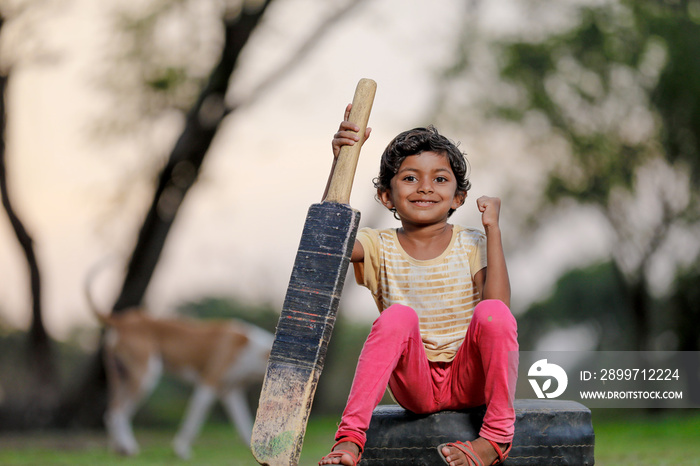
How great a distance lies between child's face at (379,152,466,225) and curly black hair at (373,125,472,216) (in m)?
0.02

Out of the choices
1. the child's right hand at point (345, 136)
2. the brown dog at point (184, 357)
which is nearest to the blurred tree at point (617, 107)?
the brown dog at point (184, 357)

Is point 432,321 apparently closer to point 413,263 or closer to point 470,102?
point 413,263

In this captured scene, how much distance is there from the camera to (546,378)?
13.3 feet

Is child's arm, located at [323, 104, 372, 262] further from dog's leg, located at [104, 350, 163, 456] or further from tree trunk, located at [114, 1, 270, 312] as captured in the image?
tree trunk, located at [114, 1, 270, 312]

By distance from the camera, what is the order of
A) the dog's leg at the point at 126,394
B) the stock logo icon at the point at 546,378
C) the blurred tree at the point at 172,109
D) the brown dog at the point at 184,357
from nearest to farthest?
1. the stock logo icon at the point at 546,378
2. the dog's leg at the point at 126,394
3. the brown dog at the point at 184,357
4. the blurred tree at the point at 172,109

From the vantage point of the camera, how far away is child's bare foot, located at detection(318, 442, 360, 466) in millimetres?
2287

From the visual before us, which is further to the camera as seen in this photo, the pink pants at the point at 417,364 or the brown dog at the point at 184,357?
the brown dog at the point at 184,357

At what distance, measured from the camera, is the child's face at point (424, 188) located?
9.16ft

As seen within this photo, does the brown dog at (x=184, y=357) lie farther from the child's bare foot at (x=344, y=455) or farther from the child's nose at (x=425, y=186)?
the child's bare foot at (x=344, y=455)

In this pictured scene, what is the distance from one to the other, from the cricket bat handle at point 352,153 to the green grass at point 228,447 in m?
2.54

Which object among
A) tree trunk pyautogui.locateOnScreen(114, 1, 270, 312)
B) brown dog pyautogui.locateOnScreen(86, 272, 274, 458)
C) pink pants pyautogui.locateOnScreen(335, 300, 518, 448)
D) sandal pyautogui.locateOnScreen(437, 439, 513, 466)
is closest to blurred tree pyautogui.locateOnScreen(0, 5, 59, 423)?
tree trunk pyautogui.locateOnScreen(114, 1, 270, 312)

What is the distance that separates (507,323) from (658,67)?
8.44 m

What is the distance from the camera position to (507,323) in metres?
2.45

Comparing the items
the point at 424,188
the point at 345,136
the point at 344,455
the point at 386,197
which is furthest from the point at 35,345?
the point at 344,455
